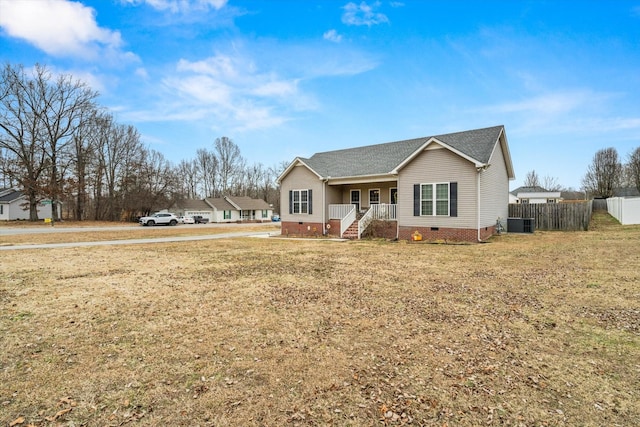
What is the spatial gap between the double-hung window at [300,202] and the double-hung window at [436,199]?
720cm

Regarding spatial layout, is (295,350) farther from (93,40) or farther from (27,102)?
(27,102)

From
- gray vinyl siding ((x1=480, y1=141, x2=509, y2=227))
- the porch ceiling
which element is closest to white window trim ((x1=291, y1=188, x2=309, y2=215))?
the porch ceiling

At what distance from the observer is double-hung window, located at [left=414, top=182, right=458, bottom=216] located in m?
15.9

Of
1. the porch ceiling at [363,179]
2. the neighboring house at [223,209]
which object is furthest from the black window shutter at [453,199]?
the neighboring house at [223,209]

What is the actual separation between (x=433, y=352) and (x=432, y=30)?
1754 centimetres

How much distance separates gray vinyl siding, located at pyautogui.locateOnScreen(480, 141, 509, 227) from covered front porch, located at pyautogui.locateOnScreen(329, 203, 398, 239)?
4.50m

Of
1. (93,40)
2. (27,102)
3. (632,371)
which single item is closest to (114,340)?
(632,371)

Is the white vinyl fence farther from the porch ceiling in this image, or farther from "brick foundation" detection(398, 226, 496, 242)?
the porch ceiling

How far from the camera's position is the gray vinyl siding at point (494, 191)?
1608 centimetres

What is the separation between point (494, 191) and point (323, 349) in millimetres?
17049

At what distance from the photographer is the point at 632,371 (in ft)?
11.2

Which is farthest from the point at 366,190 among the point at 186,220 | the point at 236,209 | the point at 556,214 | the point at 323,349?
the point at 236,209

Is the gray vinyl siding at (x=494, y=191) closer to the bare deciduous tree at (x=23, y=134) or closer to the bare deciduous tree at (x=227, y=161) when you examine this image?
the bare deciduous tree at (x=23, y=134)

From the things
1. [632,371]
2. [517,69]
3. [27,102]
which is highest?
[27,102]
